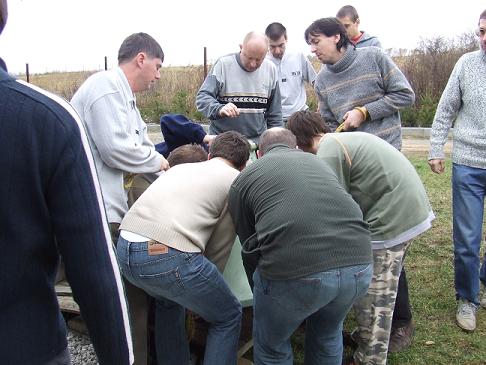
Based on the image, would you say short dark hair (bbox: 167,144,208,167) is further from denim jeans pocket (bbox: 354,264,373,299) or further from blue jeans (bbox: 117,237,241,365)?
denim jeans pocket (bbox: 354,264,373,299)

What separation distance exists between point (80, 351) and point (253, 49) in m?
2.28

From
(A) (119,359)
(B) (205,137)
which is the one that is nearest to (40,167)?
(A) (119,359)

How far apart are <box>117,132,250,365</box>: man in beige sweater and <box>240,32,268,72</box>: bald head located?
1.34 m

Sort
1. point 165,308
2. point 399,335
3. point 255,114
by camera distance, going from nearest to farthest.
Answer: point 165,308 → point 399,335 → point 255,114

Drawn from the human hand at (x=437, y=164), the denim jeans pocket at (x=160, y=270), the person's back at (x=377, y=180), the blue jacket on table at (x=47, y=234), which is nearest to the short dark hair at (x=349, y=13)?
the human hand at (x=437, y=164)

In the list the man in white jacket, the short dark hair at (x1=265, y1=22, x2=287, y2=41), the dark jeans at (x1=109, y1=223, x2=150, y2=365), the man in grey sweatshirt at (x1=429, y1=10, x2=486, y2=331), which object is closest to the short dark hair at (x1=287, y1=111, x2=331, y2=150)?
the man in white jacket

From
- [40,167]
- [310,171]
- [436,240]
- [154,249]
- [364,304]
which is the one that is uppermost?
[40,167]

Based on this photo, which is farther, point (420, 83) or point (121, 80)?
point (420, 83)

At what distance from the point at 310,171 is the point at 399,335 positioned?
1.50 meters

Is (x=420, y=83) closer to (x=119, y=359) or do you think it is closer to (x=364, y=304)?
(x=364, y=304)

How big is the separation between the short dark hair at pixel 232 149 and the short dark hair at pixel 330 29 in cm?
112

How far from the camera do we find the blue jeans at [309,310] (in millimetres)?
2170

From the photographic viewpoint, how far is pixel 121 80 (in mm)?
2893

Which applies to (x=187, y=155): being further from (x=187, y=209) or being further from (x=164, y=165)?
(x=187, y=209)
